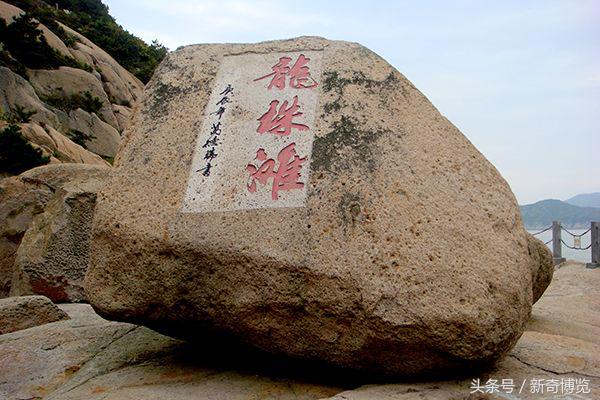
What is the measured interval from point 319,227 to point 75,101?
727 inches

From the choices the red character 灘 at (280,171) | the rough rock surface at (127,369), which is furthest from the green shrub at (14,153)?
the red character 灘 at (280,171)

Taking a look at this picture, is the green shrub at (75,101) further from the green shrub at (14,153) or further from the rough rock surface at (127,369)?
the rough rock surface at (127,369)

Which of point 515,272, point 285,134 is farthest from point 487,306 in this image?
point 285,134

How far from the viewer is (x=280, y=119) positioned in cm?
341

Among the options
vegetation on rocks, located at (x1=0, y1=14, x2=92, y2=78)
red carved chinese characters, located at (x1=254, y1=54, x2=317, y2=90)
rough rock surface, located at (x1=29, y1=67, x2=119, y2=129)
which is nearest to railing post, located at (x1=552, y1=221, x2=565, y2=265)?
red carved chinese characters, located at (x1=254, y1=54, x2=317, y2=90)

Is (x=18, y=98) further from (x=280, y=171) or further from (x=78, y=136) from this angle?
(x=280, y=171)

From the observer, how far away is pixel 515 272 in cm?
285

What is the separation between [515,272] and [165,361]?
2.17 m

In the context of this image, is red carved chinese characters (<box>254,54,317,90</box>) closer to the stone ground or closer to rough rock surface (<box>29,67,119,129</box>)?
the stone ground

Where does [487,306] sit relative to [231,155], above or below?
below

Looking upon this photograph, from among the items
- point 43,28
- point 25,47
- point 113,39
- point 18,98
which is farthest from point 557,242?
point 113,39

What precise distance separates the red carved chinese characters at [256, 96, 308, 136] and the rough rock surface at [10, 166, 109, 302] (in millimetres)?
3054

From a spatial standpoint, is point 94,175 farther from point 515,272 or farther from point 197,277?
point 515,272

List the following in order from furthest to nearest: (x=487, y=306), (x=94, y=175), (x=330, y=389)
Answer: (x=94, y=175) < (x=330, y=389) < (x=487, y=306)
